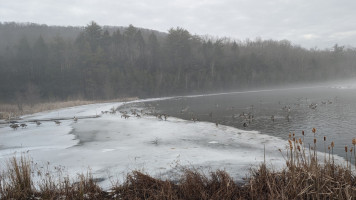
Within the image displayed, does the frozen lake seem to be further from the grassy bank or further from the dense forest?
the dense forest

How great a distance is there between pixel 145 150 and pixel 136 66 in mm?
58967

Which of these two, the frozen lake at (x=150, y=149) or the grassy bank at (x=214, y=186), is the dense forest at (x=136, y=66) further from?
the grassy bank at (x=214, y=186)

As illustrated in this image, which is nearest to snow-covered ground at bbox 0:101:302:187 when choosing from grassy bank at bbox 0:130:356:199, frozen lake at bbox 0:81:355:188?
frozen lake at bbox 0:81:355:188

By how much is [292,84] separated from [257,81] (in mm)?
14222

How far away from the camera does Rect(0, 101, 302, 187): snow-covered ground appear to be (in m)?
6.18

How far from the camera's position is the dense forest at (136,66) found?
174ft

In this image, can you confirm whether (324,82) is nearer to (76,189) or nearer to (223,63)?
(223,63)

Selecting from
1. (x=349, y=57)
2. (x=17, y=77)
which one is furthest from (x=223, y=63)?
(x=349, y=57)

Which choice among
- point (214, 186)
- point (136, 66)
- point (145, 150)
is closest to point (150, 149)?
point (145, 150)

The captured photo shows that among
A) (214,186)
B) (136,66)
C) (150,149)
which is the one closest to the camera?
(214,186)

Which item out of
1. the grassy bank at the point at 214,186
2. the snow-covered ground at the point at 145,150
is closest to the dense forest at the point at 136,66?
the snow-covered ground at the point at 145,150

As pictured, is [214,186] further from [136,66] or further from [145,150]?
[136,66]

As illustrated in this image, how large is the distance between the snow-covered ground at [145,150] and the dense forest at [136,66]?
4125 centimetres

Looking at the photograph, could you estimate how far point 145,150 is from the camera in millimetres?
8422
